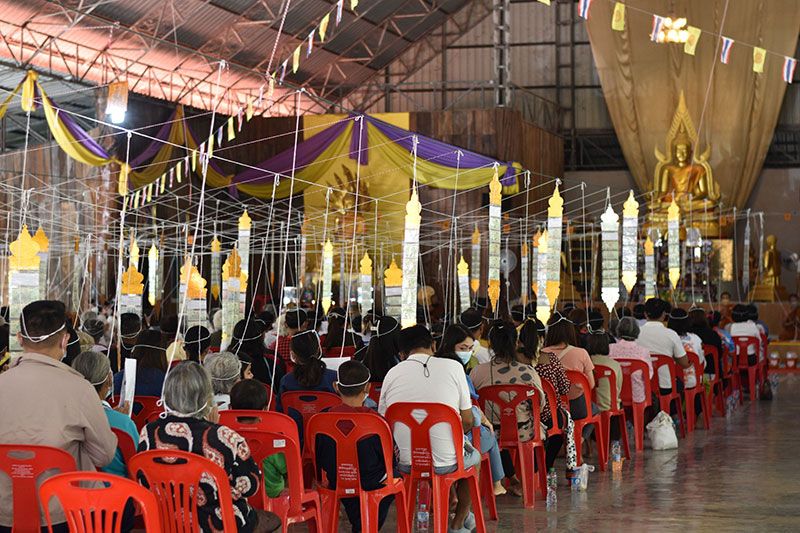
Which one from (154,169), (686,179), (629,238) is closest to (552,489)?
(629,238)

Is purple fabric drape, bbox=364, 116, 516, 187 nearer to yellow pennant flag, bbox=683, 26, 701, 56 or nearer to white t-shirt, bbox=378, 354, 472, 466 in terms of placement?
yellow pennant flag, bbox=683, 26, 701, 56

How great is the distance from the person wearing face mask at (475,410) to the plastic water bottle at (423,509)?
335 millimetres

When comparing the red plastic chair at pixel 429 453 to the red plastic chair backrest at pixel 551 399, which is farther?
the red plastic chair backrest at pixel 551 399

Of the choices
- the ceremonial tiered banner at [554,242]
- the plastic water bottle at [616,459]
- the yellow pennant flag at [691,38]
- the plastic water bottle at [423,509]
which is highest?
the yellow pennant flag at [691,38]

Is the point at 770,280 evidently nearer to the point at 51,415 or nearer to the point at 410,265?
the point at 410,265

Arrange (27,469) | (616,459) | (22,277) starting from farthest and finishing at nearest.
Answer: (616,459), (22,277), (27,469)

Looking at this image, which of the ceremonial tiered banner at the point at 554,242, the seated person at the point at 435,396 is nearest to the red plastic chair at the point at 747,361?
the ceremonial tiered banner at the point at 554,242

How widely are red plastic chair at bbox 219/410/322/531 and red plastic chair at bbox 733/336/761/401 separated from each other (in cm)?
738

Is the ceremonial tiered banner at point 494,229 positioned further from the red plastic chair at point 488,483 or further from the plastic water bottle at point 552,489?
the red plastic chair at point 488,483

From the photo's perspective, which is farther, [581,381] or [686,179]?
[686,179]

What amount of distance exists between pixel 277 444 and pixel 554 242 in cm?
533

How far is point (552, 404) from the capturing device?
5.78 meters

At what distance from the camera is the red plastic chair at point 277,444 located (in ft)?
12.5

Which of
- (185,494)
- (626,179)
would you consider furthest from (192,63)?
(185,494)
